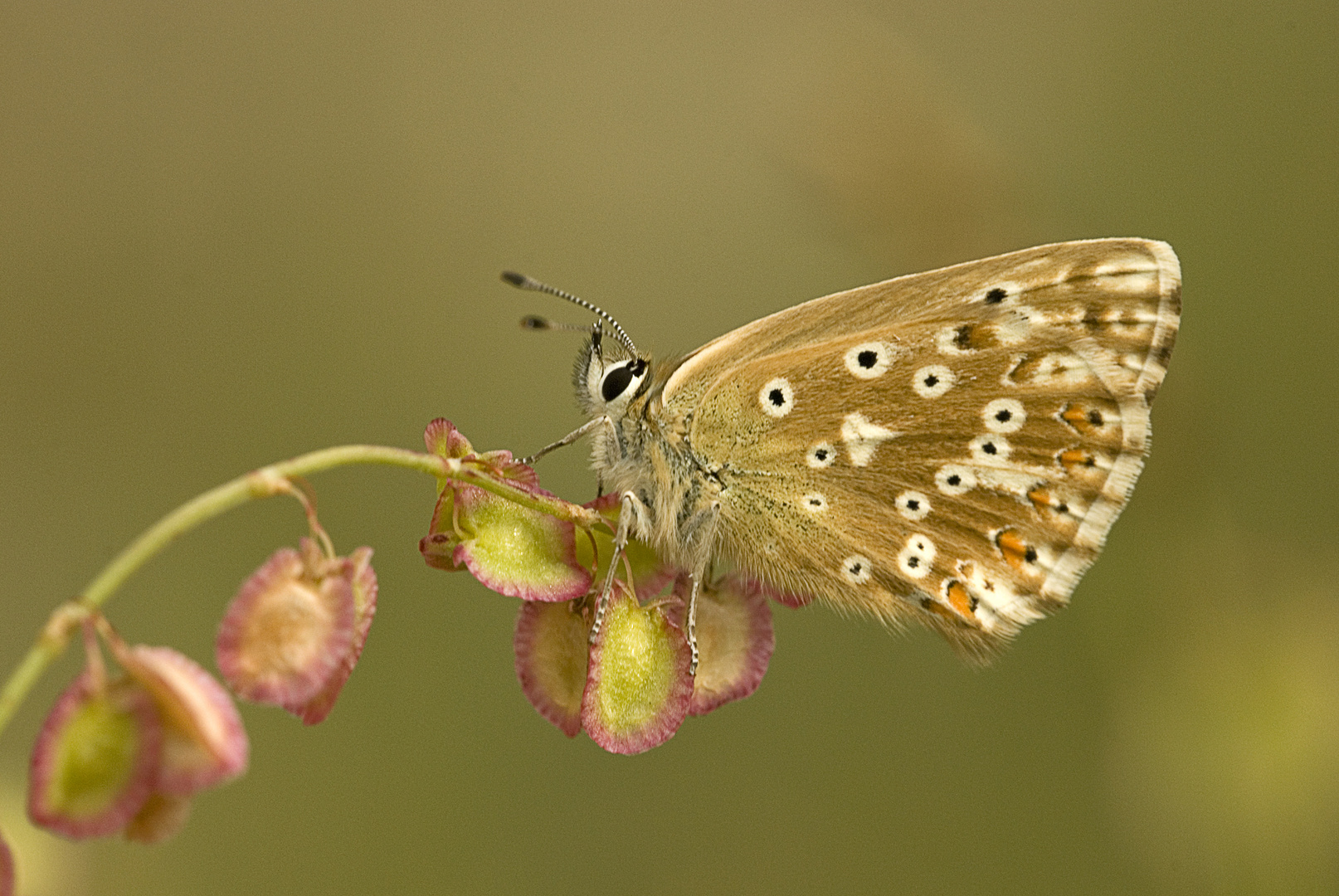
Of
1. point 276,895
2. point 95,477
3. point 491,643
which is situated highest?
point 95,477

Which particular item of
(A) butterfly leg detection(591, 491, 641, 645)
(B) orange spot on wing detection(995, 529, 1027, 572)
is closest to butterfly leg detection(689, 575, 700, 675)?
(A) butterfly leg detection(591, 491, 641, 645)

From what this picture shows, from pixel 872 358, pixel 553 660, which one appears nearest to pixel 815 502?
pixel 872 358

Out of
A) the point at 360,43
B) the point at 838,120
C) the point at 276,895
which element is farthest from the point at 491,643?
the point at 360,43

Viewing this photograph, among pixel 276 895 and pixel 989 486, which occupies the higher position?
pixel 989 486

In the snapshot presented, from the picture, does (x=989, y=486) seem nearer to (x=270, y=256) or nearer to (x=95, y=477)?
(x=95, y=477)

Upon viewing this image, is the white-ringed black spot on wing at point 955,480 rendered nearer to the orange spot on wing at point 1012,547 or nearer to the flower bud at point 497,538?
the orange spot on wing at point 1012,547

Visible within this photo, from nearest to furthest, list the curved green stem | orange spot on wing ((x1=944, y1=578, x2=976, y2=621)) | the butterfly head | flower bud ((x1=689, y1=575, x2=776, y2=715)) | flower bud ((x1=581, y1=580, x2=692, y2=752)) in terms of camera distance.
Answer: the curved green stem < flower bud ((x1=581, y1=580, x2=692, y2=752)) < flower bud ((x1=689, y1=575, x2=776, y2=715)) < orange spot on wing ((x1=944, y1=578, x2=976, y2=621)) < the butterfly head

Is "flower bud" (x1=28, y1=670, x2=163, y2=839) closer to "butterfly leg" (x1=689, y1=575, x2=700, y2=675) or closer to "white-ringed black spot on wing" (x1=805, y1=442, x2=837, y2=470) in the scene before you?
"butterfly leg" (x1=689, y1=575, x2=700, y2=675)
